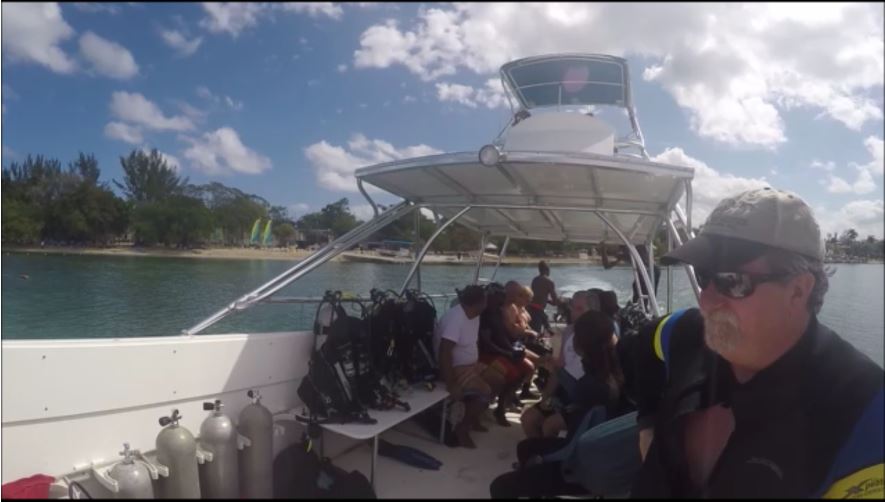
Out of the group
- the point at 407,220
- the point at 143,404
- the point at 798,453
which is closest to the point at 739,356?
the point at 798,453

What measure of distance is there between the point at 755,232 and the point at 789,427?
30 cm

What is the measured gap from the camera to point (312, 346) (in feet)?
9.35

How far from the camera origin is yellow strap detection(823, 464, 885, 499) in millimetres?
676

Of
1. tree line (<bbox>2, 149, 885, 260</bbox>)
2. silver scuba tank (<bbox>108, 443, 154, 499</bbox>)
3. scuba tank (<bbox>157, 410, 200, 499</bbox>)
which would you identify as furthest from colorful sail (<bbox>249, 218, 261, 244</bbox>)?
silver scuba tank (<bbox>108, 443, 154, 499</bbox>)

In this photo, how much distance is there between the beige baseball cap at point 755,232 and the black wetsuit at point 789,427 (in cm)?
16

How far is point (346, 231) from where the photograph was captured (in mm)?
3766

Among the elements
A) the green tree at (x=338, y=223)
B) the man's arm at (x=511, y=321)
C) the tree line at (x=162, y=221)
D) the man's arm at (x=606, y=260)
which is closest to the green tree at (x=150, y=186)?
the tree line at (x=162, y=221)

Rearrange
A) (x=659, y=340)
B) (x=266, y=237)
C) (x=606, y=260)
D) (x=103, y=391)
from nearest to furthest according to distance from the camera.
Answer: (x=659, y=340) < (x=103, y=391) < (x=266, y=237) < (x=606, y=260)

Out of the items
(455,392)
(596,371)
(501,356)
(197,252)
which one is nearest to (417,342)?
(455,392)

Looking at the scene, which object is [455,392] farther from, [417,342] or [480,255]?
[480,255]

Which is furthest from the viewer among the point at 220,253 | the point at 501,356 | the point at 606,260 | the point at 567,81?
the point at 606,260

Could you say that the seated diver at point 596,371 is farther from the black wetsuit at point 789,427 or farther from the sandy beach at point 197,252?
the sandy beach at point 197,252

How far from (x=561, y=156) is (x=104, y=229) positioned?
5383mm

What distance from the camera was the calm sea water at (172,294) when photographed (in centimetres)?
307
